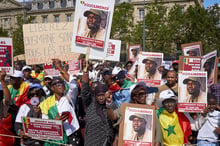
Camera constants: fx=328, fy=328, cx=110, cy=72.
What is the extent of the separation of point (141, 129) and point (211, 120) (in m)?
1.57

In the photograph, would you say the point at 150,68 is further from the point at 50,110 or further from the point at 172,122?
the point at 50,110

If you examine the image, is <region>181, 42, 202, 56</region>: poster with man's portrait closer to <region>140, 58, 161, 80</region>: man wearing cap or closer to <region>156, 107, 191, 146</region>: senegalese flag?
<region>140, 58, 161, 80</region>: man wearing cap

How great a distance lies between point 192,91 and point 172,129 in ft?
2.65

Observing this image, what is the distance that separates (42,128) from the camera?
429 centimetres

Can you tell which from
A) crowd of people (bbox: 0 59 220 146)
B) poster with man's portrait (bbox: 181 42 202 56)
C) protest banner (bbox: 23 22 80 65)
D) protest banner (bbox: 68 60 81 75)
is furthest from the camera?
protest banner (bbox: 68 60 81 75)

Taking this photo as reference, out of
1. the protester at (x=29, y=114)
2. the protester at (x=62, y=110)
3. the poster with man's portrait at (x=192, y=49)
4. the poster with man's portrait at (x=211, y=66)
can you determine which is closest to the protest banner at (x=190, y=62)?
the poster with man's portrait at (x=211, y=66)

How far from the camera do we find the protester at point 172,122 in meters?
4.58

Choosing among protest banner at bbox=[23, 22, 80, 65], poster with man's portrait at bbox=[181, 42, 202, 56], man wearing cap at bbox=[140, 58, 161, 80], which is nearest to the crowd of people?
protest banner at bbox=[23, 22, 80, 65]

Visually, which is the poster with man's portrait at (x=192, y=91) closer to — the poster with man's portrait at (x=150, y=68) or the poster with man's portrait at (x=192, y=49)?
the poster with man's portrait at (x=150, y=68)

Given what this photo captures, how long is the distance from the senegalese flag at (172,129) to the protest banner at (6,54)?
2881mm

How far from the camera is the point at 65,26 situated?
679 cm

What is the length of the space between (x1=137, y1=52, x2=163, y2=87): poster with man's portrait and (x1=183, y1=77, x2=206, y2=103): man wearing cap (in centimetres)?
174

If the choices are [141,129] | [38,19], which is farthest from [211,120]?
[38,19]

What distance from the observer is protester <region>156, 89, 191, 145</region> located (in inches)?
180
